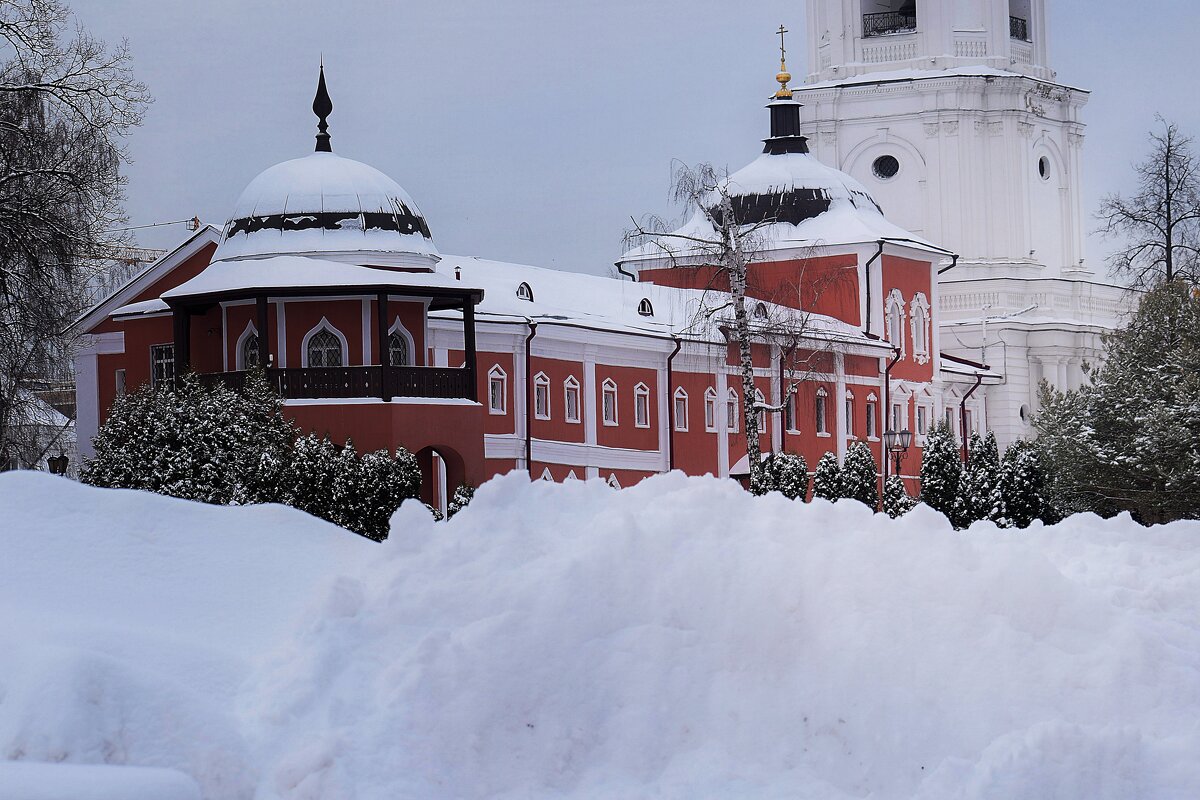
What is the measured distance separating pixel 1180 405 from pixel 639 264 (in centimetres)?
2454

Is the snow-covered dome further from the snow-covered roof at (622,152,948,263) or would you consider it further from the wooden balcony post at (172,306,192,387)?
the snow-covered roof at (622,152,948,263)

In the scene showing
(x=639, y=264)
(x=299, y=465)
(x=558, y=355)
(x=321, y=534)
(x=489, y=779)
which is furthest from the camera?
(x=639, y=264)

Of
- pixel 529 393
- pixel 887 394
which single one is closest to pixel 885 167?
pixel 887 394

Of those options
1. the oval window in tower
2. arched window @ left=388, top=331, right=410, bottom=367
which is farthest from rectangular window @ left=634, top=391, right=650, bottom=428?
the oval window in tower

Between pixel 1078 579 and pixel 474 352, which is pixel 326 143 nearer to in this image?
pixel 474 352

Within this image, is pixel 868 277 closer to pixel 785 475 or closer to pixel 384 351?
pixel 785 475

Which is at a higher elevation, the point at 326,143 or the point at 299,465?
the point at 326,143

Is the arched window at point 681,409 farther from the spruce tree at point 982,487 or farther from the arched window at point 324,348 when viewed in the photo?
the arched window at point 324,348

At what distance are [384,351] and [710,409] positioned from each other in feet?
43.4

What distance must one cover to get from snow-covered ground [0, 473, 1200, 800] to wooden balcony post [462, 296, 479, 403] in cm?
2009

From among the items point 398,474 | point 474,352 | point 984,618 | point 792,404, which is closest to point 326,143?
point 474,352

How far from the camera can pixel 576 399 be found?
4016 cm

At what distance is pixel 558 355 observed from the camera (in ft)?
130

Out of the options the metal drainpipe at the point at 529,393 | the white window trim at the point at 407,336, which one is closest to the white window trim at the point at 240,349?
the white window trim at the point at 407,336
